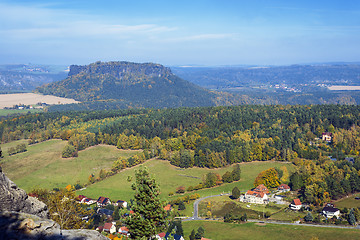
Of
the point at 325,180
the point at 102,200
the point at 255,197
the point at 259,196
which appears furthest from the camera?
the point at 325,180

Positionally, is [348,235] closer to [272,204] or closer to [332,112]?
[272,204]

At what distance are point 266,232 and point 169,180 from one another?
143 ft

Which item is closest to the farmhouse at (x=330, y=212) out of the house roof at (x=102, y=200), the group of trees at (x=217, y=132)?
the group of trees at (x=217, y=132)

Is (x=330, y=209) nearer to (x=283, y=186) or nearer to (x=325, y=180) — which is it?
(x=325, y=180)

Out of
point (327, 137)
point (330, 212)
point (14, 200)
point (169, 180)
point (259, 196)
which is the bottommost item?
point (169, 180)

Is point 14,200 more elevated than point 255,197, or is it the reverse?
point 14,200

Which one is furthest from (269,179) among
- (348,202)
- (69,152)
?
(69,152)

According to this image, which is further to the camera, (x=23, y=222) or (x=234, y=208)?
(x=234, y=208)

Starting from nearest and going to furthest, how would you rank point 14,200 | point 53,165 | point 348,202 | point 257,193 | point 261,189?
point 14,200 → point 348,202 → point 257,193 → point 261,189 → point 53,165

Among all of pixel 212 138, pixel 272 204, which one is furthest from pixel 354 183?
pixel 212 138

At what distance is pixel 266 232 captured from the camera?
59.4 m

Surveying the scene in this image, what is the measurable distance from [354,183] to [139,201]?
75621 mm

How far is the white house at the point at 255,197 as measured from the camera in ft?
255

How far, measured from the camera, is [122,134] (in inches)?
5423
